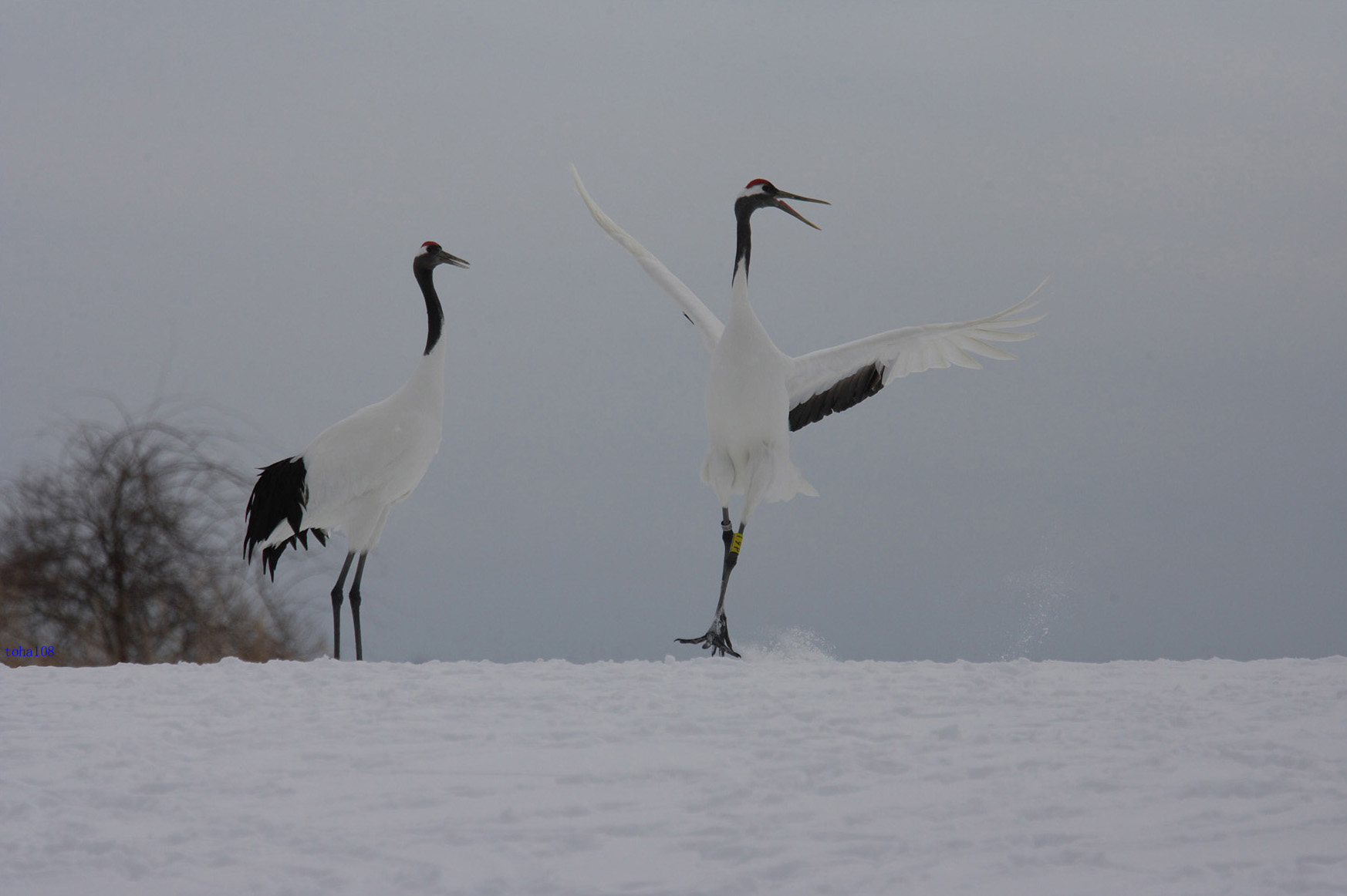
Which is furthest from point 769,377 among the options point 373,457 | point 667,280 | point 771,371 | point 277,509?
point 277,509

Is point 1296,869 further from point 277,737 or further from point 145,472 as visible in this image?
point 145,472

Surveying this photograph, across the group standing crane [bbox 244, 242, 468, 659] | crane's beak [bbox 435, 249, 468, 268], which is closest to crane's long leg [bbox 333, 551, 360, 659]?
standing crane [bbox 244, 242, 468, 659]

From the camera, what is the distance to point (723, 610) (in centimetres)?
762

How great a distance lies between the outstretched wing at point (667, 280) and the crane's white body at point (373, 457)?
1751 millimetres

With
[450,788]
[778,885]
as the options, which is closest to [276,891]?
[450,788]

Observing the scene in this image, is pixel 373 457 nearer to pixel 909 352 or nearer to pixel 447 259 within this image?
pixel 447 259

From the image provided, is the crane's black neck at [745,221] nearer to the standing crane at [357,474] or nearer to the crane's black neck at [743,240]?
the crane's black neck at [743,240]

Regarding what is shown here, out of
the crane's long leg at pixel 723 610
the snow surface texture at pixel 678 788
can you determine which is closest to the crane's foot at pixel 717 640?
the crane's long leg at pixel 723 610

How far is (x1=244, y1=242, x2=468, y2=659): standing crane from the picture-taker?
7746 millimetres

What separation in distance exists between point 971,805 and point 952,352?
4.59m

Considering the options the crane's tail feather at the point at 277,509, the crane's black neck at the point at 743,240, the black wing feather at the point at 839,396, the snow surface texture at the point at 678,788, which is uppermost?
the crane's black neck at the point at 743,240

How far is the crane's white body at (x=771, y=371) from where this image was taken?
7398 millimetres

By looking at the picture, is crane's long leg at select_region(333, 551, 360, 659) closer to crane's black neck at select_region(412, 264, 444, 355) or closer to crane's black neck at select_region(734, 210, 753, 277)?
crane's black neck at select_region(412, 264, 444, 355)

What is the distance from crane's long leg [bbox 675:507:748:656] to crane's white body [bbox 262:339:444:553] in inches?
76.6
